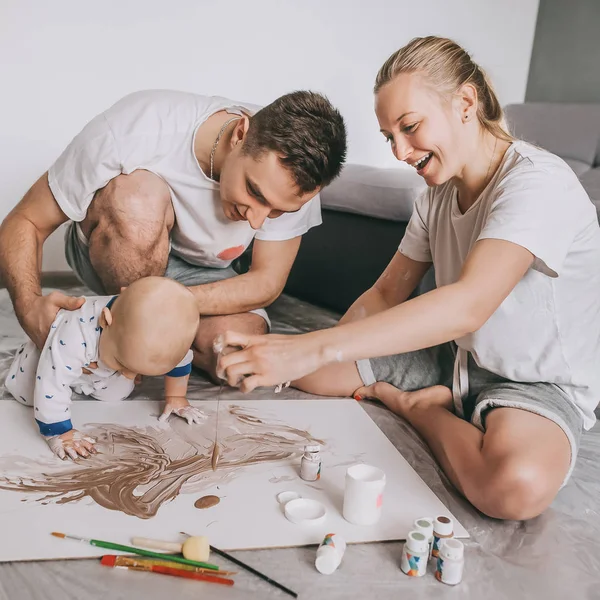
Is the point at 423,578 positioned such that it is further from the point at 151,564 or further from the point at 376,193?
the point at 376,193

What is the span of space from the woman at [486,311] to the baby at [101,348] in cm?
16

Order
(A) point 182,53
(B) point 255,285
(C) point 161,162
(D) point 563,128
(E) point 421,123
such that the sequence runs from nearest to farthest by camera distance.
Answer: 1. (E) point 421,123
2. (C) point 161,162
3. (B) point 255,285
4. (A) point 182,53
5. (D) point 563,128

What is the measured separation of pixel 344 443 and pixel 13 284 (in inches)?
32.1

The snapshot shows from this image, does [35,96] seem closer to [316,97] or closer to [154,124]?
[154,124]

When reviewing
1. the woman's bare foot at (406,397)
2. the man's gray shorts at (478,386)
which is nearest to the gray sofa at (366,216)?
the man's gray shorts at (478,386)

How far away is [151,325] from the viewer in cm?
110

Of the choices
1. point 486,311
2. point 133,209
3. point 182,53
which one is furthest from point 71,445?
point 182,53

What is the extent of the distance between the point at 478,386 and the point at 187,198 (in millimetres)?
816

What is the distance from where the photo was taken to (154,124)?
1499mm

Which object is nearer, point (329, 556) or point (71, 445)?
point (329, 556)

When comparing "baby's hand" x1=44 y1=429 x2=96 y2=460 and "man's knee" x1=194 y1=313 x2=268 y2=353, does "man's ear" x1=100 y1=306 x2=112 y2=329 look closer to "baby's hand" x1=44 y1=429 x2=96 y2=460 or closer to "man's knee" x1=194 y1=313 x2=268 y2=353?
"baby's hand" x1=44 y1=429 x2=96 y2=460

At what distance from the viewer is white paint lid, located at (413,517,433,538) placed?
92 centimetres

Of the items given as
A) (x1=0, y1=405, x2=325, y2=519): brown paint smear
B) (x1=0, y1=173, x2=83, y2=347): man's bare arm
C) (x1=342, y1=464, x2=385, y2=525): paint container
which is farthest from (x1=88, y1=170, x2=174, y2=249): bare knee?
(x1=342, y1=464, x2=385, y2=525): paint container

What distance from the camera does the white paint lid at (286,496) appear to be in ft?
3.46
